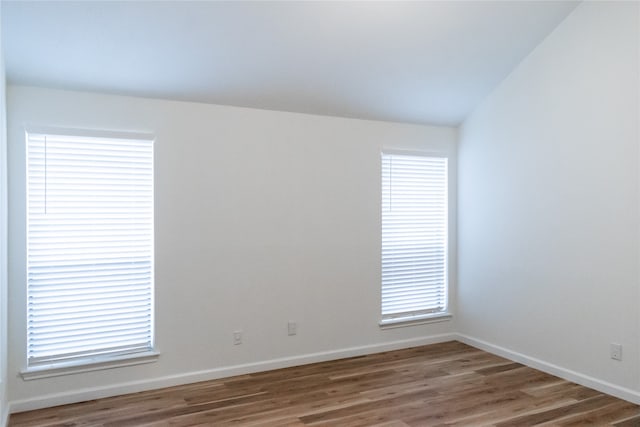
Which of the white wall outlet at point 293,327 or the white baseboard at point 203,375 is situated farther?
the white wall outlet at point 293,327

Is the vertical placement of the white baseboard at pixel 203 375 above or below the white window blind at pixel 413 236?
below

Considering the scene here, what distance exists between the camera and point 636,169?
3529 millimetres

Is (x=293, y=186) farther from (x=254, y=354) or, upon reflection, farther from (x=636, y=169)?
(x=636, y=169)

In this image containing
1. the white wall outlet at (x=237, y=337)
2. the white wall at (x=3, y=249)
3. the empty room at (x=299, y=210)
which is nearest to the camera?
the white wall at (x=3, y=249)

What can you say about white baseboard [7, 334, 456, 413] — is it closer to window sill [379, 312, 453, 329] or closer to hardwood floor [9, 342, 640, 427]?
hardwood floor [9, 342, 640, 427]

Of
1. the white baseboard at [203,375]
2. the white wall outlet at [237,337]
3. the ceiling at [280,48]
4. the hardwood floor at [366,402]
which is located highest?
the ceiling at [280,48]

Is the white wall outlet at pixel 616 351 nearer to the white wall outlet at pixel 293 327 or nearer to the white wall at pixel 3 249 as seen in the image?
the white wall outlet at pixel 293 327

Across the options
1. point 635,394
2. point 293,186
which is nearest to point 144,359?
point 293,186

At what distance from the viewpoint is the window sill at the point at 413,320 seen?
16.2ft

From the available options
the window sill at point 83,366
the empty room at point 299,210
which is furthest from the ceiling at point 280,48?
the window sill at point 83,366

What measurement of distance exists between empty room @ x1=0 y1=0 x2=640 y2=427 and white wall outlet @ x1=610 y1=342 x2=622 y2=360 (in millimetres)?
59

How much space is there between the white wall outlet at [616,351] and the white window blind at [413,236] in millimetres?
1836

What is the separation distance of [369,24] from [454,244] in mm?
2718

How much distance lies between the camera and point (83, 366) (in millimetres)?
3637
